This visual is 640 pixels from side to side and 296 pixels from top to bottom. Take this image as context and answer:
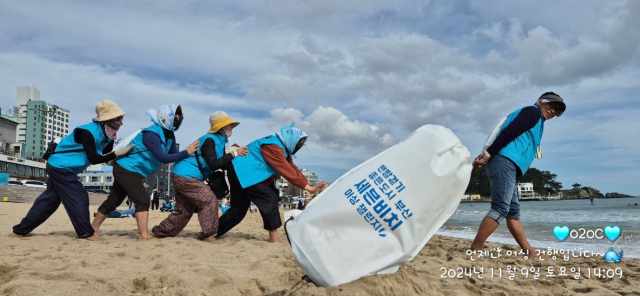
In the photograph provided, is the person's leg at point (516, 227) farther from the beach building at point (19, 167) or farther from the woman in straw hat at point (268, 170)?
the beach building at point (19, 167)

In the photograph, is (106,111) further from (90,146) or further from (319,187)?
(319,187)

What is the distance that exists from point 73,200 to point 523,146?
15.0 feet

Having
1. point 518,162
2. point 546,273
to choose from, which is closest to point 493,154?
point 518,162

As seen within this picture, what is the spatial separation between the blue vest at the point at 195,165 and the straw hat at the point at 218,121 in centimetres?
9

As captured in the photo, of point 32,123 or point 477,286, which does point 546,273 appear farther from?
point 32,123

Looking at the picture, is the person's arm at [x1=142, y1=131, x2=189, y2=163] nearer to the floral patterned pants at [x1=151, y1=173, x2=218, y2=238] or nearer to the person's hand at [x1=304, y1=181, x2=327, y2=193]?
the floral patterned pants at [x1=151, y1=173, x2=218, y2=238]

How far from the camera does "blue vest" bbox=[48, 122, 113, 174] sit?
4.41 metres

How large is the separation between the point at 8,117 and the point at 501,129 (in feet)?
248

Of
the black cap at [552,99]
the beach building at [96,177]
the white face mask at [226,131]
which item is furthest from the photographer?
the beach building at [96,177]

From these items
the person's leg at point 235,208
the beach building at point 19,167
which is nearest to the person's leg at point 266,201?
the person's leg at point 235,208

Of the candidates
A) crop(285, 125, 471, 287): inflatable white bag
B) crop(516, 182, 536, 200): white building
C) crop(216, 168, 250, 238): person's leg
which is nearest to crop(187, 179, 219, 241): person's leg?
crop(216, 168, 250, 238): person's leg

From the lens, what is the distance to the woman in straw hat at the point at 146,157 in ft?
14.4

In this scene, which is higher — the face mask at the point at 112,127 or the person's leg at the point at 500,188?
the face mask at the point at 112,127

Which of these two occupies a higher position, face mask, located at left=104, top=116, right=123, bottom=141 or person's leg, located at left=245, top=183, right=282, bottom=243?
face mask, located at left=104, top=116, right=123, bottom=141
